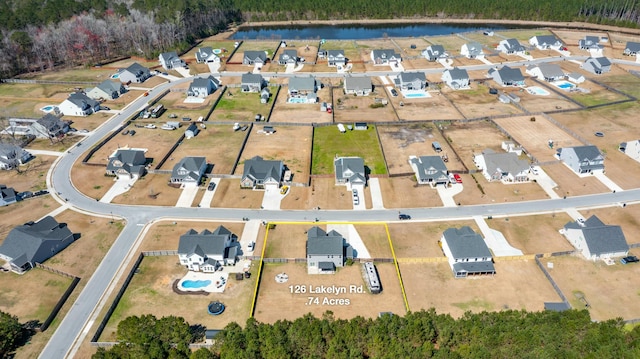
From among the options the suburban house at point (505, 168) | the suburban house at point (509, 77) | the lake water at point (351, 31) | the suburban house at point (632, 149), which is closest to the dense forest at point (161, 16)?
the lake water at point (351, 31)

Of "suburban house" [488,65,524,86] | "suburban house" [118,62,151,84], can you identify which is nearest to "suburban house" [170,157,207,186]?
"suburban house" [118,62,151,84]

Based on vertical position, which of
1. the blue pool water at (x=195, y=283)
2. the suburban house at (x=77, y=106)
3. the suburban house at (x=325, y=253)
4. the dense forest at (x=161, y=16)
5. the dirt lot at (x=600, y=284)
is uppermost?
the dense forest at (x=161, y=16)

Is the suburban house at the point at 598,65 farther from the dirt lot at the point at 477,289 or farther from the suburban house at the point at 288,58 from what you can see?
the dirt lot at the point at 477,289

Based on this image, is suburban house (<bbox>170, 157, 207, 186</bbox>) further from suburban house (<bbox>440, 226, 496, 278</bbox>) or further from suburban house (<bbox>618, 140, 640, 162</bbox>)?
suburban house (<bbox>618, 140, 640, 162</bbox>)

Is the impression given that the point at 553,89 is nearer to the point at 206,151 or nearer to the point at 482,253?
the point at 482,253

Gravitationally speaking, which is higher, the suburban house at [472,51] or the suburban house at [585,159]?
the suburban house at [472,51]

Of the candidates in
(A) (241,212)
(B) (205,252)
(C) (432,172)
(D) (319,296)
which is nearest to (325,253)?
(D) (319,296)

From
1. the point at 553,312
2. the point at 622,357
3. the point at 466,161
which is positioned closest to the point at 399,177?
the point at 466,161
